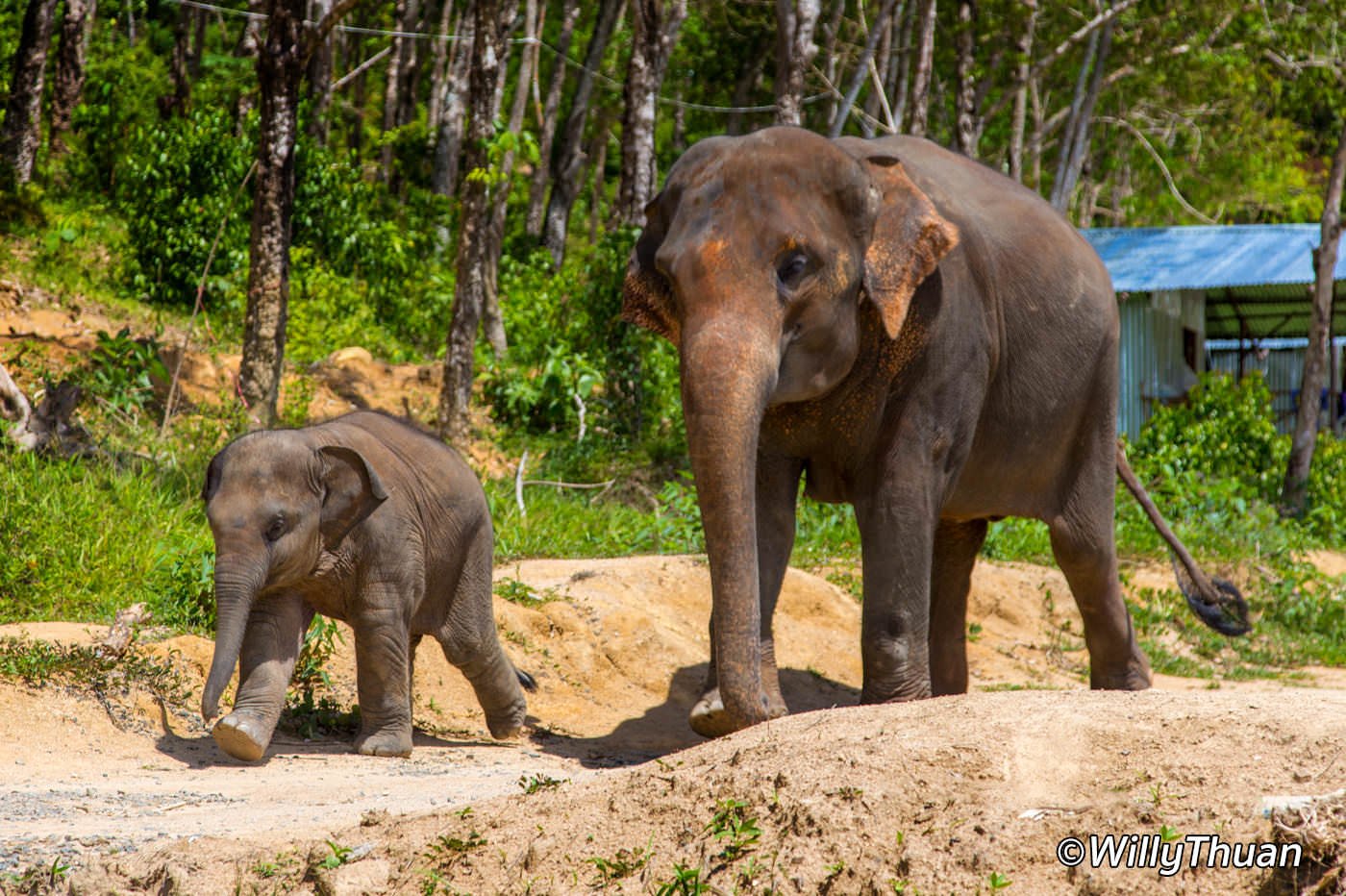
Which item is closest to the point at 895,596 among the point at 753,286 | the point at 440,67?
the point at 753,286

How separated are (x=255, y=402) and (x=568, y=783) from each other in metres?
7.87

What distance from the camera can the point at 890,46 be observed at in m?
23.4

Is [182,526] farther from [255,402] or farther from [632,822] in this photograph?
[632,822]

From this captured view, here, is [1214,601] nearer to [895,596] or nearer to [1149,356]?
[895,596]

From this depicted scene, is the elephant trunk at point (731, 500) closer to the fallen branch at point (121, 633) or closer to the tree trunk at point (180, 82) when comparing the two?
the fallen branch at point (121, 633)

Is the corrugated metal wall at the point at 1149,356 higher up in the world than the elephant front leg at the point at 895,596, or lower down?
lower down

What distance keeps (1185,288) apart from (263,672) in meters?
15.8

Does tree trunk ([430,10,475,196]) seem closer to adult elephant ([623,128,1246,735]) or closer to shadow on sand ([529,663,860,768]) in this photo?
shadow on sand ([529,663,860,768])

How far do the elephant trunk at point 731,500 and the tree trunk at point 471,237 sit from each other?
25.2 ft

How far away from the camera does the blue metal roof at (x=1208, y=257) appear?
62.3 feet

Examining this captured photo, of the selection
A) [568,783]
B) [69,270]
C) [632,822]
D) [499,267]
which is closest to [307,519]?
[568,783]

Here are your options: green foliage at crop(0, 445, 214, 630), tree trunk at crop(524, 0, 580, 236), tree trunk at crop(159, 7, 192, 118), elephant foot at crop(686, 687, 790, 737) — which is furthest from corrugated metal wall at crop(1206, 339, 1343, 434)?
elephant foot at crop(686, 687, 790, 737)

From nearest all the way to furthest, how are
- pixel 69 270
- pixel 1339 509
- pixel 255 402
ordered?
pixel 255 402 → pixel 1339 509 → pixel 69 270

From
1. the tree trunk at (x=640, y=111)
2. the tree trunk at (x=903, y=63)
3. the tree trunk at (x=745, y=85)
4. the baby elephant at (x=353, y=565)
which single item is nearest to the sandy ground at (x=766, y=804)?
the baby elephant at (x=353, y=565)
